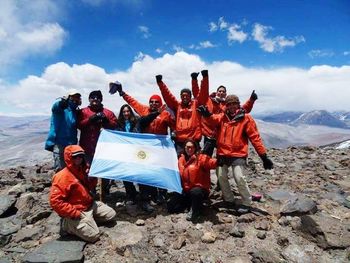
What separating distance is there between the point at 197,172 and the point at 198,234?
4.82ft

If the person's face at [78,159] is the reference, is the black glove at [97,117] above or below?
above

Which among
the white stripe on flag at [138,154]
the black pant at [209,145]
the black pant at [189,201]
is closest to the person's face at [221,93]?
the black pant at [209,145]

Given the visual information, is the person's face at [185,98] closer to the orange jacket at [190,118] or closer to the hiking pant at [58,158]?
the orange jacket at [190,118]

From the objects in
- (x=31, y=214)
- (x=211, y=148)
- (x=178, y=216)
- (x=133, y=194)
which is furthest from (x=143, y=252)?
(x=31, y=214)

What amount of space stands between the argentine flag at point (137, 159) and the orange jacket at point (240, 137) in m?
1.42

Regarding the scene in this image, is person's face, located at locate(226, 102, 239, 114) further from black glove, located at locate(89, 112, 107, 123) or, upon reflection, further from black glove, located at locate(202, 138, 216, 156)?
black glove, located at locate(89, 112, 107, 123)

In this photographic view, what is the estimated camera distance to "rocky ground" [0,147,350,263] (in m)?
6.83

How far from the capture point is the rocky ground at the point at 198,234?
6.83 metres

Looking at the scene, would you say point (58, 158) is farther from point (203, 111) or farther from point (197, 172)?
point (203, 111)

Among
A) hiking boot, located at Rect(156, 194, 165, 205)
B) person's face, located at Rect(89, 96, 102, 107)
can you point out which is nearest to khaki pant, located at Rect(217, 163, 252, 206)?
hiking boot, located at Rect(156, 194, 165, 205)

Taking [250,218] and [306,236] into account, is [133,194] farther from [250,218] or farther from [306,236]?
[306,236]

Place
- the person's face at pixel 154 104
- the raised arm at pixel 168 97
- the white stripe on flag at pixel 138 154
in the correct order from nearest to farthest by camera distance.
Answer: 1. the white stripe on flag at pixel 138 154
2. the person's face at pixel 154 104
3. the raised arm at pixel 168 97

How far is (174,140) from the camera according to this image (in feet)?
29.8

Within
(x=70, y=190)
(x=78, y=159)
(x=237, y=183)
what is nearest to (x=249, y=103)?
(x=237, y=183)
